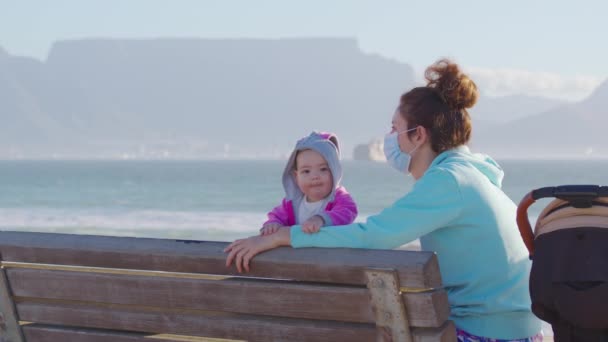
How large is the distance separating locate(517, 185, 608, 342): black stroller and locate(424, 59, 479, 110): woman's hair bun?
0.52 meters

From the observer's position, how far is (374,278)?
2344mm

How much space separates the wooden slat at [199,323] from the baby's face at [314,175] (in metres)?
1.09

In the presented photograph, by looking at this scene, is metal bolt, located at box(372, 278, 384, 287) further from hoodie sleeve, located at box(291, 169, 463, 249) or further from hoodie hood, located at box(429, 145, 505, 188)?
hoodie hood, located at box(429, 145, 505, 188)

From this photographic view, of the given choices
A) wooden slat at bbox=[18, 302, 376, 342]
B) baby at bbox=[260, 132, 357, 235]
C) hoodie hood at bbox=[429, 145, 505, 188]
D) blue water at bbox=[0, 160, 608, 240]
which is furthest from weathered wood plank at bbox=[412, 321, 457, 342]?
blue water at bbox=[0, 160, 608, 240]

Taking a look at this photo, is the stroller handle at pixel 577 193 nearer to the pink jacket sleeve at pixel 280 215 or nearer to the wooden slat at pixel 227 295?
the wooden slat at pixel 227 295

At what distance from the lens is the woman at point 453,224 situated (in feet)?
8.66

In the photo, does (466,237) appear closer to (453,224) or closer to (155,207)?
(453,224)

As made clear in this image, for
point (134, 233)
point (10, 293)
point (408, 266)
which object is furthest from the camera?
point (134, 233)

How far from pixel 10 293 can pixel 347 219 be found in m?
1.26

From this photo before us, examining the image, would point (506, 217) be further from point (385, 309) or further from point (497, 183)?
point (385, 309)

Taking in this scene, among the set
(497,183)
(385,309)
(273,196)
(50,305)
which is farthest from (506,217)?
(273,196)

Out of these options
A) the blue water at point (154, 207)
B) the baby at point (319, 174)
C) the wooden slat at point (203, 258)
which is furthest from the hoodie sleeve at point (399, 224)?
the blue water at point (154, 207)

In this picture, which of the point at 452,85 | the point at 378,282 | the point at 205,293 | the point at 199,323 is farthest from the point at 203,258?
the point at 452,85

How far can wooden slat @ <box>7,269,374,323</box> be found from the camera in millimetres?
2447
